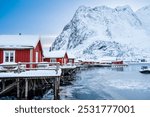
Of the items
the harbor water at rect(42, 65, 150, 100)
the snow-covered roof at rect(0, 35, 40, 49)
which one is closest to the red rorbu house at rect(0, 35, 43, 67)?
the snow-covered roof at rect(0, 35, 40, 49)

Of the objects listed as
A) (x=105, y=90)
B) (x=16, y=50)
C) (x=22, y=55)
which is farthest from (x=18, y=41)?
(x=105, y=90)

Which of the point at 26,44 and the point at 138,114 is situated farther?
the point at 26,44

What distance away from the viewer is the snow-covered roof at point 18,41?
47.5ft

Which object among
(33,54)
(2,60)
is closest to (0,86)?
(2,60)

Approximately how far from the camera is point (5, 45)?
47.4ft

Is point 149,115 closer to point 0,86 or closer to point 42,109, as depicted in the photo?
point 42,109

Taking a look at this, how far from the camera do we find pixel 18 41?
15016 mm

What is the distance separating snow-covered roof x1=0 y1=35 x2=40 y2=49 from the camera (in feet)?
47.5

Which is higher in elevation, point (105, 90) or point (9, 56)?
point (9, 56)

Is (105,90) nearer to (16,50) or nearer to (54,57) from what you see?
(16,50)

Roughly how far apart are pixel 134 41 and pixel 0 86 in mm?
169292

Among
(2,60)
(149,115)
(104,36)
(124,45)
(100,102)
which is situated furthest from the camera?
(104,36)

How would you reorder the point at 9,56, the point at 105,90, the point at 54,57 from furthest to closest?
the point at 54,57 < the point at 9,56 < the point at 105,90

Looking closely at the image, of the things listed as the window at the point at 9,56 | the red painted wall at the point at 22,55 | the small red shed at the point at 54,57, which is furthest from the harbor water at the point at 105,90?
the small red shed at the point at 54,57
